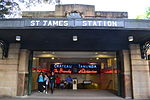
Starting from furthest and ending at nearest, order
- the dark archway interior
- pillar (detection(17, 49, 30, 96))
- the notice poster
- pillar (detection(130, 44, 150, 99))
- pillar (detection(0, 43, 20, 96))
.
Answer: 1. the notice poster
2. pillar (detection(17, 49, 30, 96))
3. pillar (detection(0, 43, 20, 96))
4. pillar (detection(130, 44, 150, 99))
5. the dark archway interior

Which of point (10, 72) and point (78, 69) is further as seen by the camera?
point (78, 69)

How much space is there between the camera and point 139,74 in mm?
10922

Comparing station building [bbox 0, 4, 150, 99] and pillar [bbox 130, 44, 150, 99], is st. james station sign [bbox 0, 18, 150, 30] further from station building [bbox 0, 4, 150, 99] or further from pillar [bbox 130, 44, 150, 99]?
pillar [bbox 130, 44, 150, 99]

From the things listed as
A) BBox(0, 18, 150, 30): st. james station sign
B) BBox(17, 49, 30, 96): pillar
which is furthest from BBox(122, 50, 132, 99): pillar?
BBox(17, 49, 30, 96): pillar

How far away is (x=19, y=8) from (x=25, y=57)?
131 inches

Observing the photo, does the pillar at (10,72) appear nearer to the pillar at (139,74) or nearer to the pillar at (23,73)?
the pillar at (23,73)

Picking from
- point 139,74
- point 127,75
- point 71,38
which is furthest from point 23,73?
point 139,74

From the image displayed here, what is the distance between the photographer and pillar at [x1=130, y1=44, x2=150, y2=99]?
1074cm

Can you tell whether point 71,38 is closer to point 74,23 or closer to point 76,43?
point 76,43

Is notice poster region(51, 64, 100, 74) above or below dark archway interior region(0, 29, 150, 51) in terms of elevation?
below

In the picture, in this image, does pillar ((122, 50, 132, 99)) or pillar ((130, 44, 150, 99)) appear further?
pillar ((122, 50, 132, 99))

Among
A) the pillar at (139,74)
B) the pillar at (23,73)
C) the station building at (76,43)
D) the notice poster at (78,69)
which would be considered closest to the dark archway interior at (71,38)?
the station building at (76,43)

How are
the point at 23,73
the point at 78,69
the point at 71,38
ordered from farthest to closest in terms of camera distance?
the point at 78,69 < the point at 23,73 < the point at 71,38

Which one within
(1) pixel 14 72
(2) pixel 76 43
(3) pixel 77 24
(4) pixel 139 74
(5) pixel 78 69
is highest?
(3) pixel 77 24
